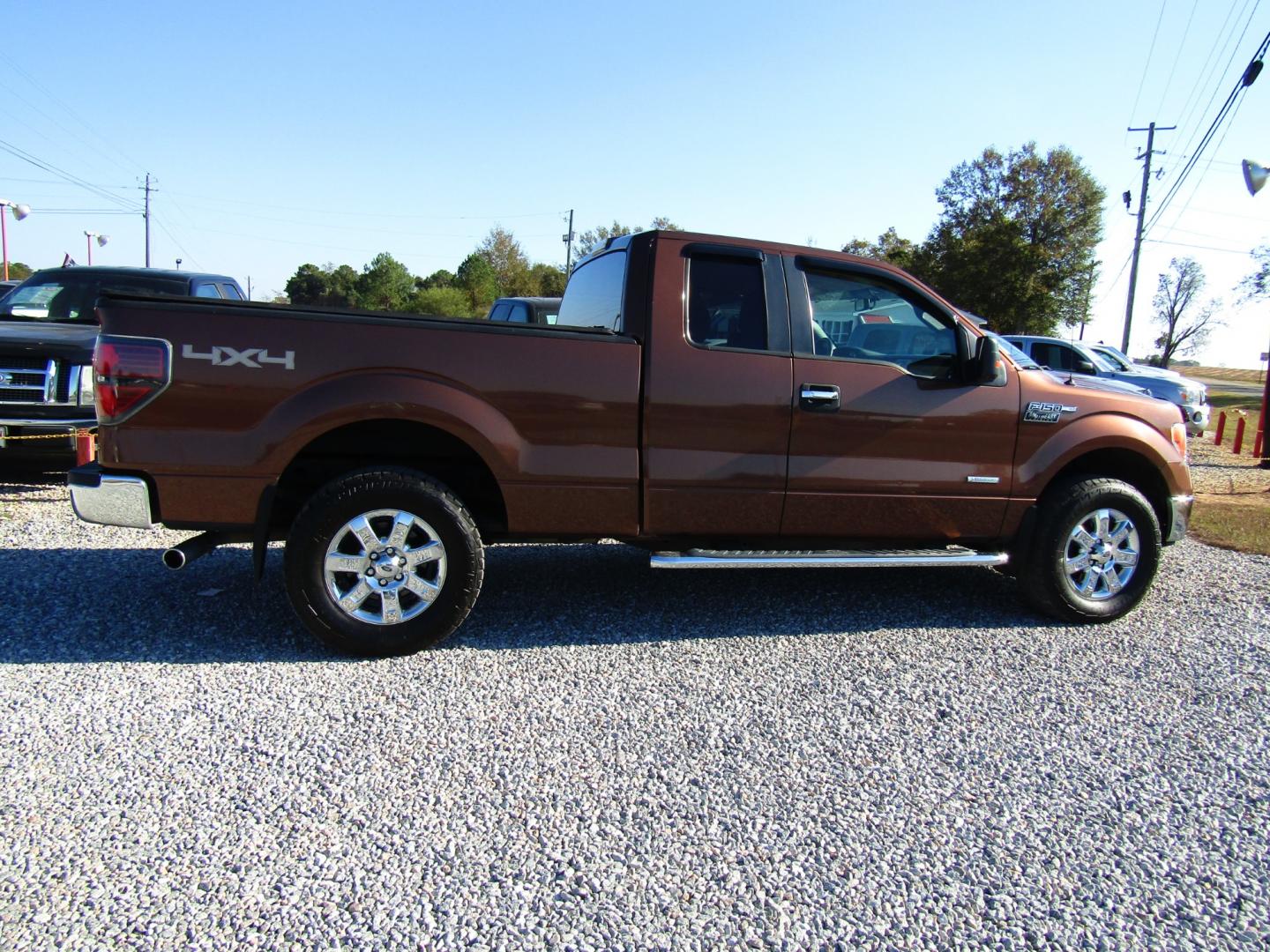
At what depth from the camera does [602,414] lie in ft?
13.7

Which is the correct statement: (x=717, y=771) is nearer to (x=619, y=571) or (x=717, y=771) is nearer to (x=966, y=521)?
(x=966, y=521)

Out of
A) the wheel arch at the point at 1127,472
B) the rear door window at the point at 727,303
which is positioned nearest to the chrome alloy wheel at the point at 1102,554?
the wheel arch at the point at 1127,472

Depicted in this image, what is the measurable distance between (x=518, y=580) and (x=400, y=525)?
5.18ft

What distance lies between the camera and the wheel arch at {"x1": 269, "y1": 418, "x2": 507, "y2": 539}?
166 inches

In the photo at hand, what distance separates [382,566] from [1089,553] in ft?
12.6

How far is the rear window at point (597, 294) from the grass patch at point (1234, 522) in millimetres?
5825

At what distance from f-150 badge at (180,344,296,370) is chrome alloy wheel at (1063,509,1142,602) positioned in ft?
13.7

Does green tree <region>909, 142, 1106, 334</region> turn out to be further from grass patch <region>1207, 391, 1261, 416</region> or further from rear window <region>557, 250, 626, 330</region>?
rear window <region>557, 250, 626, 330</region>

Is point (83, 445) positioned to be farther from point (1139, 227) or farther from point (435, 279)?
point (435, 279)

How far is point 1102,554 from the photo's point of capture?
4.88m

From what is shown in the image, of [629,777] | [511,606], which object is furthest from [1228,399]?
[629,777]

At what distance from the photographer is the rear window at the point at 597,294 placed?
459 centimetres

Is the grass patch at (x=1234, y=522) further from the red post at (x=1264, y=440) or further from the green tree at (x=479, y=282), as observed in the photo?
the green tree at (x=479, y=282)

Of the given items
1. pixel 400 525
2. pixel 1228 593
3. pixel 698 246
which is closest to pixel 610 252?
pixel 698 246
